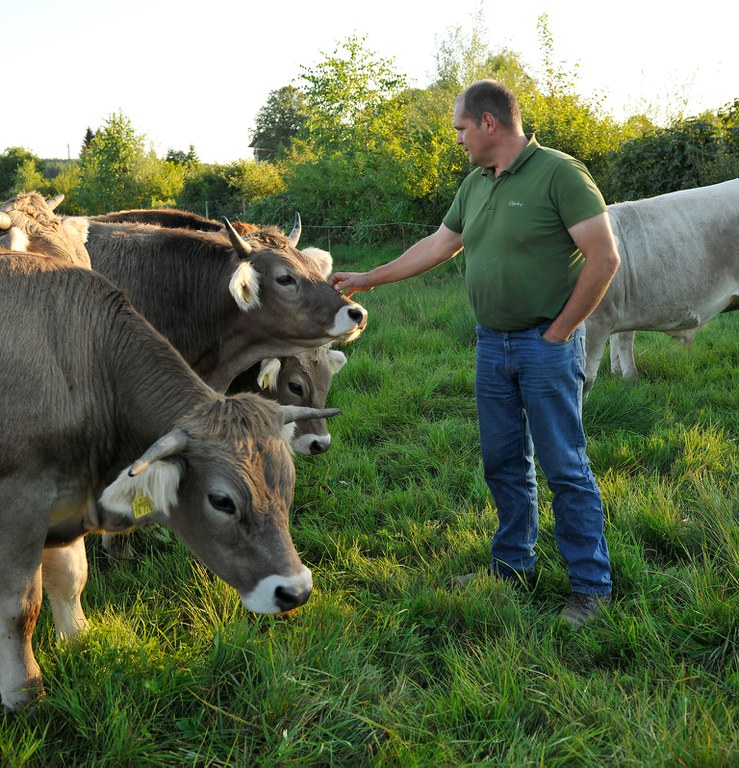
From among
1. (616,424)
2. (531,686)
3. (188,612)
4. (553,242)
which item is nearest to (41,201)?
(188,612)

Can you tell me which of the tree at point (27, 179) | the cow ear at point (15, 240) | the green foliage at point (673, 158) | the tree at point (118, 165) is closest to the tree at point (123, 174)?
the tree at point (118, 165)

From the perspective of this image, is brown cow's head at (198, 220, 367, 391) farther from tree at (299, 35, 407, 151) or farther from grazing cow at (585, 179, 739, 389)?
tree at (299, 35, 407, 151)

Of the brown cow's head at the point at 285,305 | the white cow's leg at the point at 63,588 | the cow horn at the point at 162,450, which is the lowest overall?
the white cow's leg at the point at 63,588

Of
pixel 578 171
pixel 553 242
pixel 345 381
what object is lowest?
pixel 345 381

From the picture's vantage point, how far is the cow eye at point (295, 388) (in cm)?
566

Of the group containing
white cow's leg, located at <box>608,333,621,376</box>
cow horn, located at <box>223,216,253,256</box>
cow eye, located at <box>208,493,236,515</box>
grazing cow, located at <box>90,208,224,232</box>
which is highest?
grazing cow, located at <box>90,208,224,232</box>

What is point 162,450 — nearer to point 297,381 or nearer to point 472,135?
point 472,135

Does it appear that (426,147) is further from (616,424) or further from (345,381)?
(616,424)

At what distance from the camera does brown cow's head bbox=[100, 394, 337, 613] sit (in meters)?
2.81

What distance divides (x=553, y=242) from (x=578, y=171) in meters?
0.35

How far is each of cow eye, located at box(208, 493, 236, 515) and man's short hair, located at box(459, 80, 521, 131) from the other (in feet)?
7.25

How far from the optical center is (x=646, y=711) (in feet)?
8.71

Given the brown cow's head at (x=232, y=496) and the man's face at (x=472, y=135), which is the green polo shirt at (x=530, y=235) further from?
the brown cow's head at (x=232, y=496)

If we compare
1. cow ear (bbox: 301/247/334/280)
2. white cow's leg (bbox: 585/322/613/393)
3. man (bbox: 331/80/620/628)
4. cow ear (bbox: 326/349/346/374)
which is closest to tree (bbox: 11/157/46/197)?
cow ear (bbox: 301/247/334/280)
